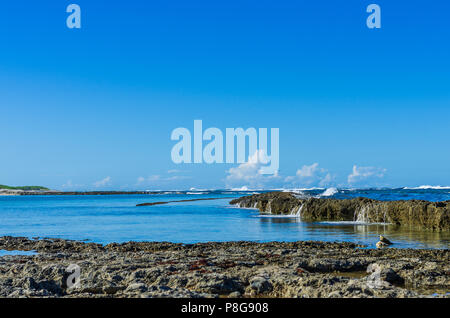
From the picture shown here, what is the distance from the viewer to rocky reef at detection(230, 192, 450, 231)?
27.1 meters

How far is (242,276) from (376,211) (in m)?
23.8

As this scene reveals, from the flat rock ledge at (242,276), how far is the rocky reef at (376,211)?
474 inches

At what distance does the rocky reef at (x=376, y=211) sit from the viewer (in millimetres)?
27109

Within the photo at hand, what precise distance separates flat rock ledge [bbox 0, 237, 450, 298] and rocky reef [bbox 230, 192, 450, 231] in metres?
12.1

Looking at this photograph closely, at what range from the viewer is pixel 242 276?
11.5m

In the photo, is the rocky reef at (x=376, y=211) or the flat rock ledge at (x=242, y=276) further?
the rocky reef at (x=376, y=211)

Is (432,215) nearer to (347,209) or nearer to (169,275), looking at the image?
(347,209)

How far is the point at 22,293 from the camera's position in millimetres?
9859

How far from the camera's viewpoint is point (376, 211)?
32.6 meters

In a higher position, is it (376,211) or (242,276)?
(242,276)

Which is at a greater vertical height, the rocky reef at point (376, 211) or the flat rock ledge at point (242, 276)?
the flat rock ledge at point (242, 276)

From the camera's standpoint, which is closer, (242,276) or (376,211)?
(242,276)
